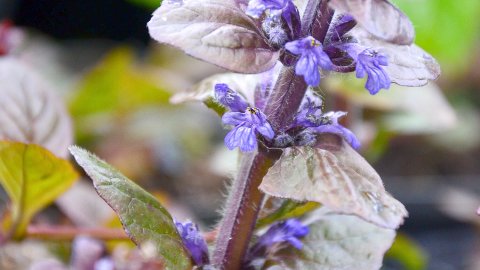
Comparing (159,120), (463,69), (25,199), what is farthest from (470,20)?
(25,199)

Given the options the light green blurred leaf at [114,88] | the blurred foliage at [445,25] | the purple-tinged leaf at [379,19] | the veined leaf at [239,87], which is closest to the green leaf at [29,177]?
the veined leaf at [239,87]

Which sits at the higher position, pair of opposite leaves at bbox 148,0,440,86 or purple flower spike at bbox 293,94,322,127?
pair of opposite leaves at bbox 148,0,440,86

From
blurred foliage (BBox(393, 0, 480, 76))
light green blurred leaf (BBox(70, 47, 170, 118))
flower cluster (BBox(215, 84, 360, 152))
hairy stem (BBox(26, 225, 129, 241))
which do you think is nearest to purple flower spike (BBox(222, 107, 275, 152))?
flower cluster (BBox(215, 84, 360, 152))

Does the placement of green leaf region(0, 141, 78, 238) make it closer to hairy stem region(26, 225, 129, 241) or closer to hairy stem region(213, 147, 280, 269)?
hairy stem region(26, 225, 129, 241)

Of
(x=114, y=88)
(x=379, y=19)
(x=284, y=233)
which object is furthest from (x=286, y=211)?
(x=114, y=88)

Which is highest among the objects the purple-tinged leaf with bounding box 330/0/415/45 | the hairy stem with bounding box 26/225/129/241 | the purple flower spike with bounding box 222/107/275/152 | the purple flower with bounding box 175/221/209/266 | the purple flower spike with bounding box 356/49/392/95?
the purple-tinged leaf with bounding box 330/0/415/45

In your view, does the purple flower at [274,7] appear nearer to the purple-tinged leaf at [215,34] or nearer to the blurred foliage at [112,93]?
the purple-tinged leaf at [215,34]
